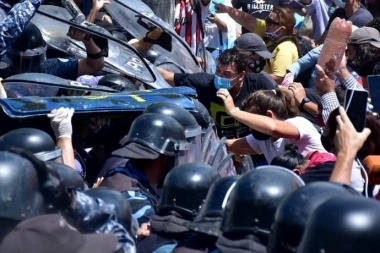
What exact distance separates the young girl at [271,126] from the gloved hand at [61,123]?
1.33 m

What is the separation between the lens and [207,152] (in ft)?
20.7

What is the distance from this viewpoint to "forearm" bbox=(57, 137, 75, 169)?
564 cm

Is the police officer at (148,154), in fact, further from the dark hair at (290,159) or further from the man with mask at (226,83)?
the man with mask at (226,83)

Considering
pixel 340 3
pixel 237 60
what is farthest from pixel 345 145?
pixel 340 3

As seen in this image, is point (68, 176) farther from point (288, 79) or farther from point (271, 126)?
point (288, 79)

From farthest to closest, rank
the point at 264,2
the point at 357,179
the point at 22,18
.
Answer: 1. the point at 264,2
2. the point at 22,18
3. the point at 357,179

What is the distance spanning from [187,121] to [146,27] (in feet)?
9.11

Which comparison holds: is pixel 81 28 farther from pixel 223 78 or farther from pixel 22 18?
pixel 223 78

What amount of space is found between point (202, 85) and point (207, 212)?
13.4 ft

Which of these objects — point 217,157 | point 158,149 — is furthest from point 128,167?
point 217,157

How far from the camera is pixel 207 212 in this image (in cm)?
412

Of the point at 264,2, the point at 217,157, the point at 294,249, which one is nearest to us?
the point at 294,249

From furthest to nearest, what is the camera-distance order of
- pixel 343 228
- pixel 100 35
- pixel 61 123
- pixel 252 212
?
pixel 100 35 → pixel 61 123 → pixel 252 212 → pixel 343 228

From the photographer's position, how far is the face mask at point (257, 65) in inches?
345
